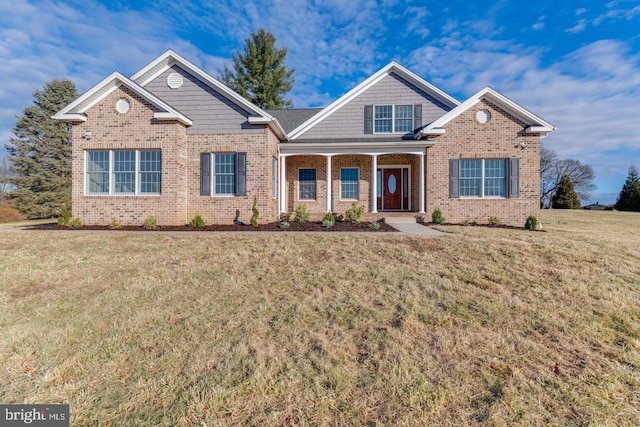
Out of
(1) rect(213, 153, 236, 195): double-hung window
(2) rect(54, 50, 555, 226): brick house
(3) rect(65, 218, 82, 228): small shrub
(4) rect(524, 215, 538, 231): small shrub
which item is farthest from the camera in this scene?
(1) rect(213, 153, 236, 195): double-hung window

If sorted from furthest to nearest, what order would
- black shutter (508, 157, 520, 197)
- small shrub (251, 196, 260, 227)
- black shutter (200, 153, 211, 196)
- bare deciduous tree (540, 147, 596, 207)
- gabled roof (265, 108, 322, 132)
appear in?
bare deciduous tree (540, 147, 596, 207), gabled roof (265, 108, 322, 132), black shutter (508, 157, 520, 197), black shutter (200, 153, 211, 196), small shrub (251, 196, 260, 227)

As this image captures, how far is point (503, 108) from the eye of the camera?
12297 mm

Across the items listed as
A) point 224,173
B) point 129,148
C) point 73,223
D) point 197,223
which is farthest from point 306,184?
point 73,223

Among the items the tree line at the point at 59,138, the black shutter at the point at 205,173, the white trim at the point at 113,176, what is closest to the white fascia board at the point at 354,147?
the black shutter at the point at 205,173

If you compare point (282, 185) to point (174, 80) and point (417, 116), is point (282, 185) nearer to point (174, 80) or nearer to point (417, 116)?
point (174, 80)

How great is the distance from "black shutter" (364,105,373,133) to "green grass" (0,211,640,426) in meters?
9.06

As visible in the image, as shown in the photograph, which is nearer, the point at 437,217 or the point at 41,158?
the point at 437,217

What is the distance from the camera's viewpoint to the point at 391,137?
13867mm

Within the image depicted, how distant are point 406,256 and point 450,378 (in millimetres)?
3657

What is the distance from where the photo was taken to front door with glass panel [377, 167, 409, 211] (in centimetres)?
1468

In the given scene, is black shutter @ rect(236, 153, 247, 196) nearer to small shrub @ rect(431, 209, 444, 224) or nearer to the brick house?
the brick house

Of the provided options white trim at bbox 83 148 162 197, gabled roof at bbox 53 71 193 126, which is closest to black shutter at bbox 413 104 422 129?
gabled roof at bbox 53 71 193 126

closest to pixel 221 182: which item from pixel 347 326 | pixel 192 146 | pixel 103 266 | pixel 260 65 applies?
pixel 192 146

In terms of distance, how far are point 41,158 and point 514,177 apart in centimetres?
3143
